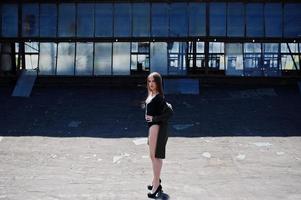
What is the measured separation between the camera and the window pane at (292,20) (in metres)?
21.1

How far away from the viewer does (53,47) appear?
70.2 ft

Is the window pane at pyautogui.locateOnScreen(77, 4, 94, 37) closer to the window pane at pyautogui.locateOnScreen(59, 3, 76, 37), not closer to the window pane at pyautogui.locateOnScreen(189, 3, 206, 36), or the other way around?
the window pane at pyautogui.locateOnScreen(59, 3, 76, 37)

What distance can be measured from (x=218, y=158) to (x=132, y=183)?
3.06 meters

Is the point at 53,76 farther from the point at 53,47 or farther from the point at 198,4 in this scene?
the point at 198,4

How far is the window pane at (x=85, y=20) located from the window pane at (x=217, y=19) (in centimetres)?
608

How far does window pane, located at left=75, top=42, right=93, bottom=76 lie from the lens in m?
21.2

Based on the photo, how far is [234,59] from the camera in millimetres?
21016

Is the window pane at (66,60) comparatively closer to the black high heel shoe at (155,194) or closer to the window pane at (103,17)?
the window pane at (103,17)

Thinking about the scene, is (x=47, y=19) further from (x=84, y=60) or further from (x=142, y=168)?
(x=142, y=168)

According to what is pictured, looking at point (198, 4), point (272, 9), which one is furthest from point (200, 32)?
point (272, 9)

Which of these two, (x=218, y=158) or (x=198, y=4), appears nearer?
(x=218, y=158)

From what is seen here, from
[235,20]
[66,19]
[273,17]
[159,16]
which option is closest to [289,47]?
[273,17]

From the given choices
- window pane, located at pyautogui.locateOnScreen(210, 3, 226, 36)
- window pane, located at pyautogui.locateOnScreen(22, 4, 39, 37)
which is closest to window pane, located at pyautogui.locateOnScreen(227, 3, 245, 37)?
window pane, located at pyautogui.locateOnScreen(210, 3, 226, 36)

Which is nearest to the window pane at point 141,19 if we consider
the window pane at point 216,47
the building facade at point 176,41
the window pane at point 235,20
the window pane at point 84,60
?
the building facade at point 176,41
